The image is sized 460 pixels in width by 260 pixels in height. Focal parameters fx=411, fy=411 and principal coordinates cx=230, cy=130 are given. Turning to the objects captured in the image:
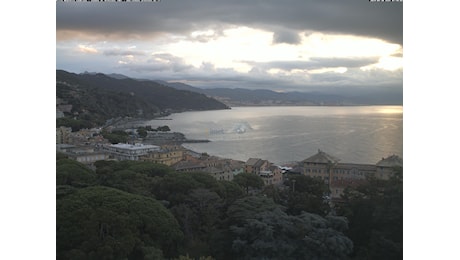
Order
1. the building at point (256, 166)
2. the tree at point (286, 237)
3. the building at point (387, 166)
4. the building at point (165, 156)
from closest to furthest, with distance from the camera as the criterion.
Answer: the tree at point (286, 237) → the building at point (387, 166) → the building at point (165, 156) → the building at point (256, 166)

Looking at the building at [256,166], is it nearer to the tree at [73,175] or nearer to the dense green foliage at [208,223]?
the dense green foliage at [208,223]

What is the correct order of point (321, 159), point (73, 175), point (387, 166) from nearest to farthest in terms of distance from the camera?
point (73, 175) < point (387, 166) < point (321, 159)

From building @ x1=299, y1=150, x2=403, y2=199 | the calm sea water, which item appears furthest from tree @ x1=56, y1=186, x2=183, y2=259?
the calm sea water

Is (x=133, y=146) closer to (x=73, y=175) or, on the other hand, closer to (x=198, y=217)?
(x=73, y=175)

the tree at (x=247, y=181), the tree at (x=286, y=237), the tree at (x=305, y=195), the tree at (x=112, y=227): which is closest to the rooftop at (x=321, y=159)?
the tree at (x=305, y=195)

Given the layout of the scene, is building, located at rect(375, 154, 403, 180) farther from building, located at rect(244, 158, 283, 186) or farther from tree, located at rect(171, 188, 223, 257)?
tree, located at rect(171, 188, 223, 257)

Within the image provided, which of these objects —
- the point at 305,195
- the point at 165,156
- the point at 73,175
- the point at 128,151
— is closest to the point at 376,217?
the point at 305,195
